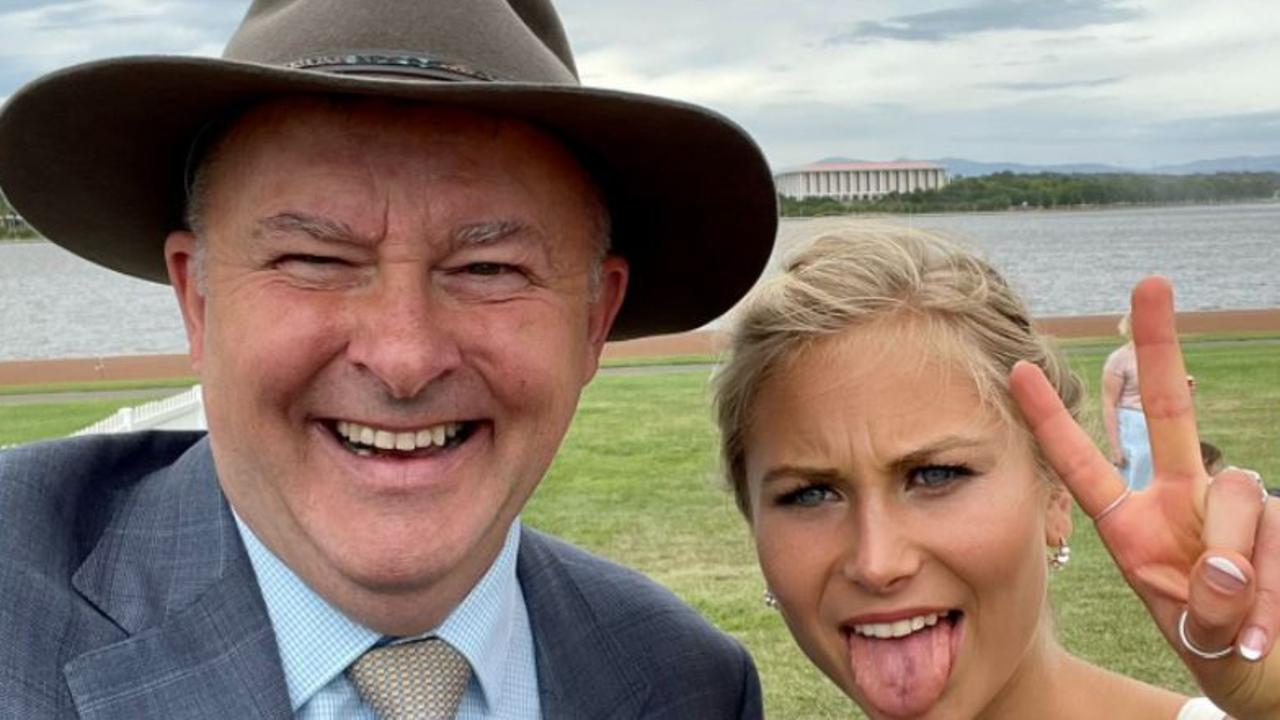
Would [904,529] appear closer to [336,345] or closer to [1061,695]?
[1061,695]

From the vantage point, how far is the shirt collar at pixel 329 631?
2113mm

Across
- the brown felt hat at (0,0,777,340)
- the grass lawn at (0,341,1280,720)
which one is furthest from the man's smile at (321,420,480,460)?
the grass lawn at (0,341,1280,720)

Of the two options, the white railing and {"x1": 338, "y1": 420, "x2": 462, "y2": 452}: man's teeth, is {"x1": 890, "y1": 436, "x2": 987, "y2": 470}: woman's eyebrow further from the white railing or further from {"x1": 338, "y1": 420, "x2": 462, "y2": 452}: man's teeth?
the white railing

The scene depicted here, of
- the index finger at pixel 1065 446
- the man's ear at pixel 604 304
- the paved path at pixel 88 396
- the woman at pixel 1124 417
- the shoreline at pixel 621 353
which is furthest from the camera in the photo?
the shoreline at pixel 621 353

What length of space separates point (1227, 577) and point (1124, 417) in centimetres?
884

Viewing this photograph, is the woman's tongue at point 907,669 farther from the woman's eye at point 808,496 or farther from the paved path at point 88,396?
the paved path at point 88,396

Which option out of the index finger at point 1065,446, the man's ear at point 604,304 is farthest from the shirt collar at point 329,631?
the index finger at point 1065,446

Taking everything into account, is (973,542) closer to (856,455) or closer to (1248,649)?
(856,455)

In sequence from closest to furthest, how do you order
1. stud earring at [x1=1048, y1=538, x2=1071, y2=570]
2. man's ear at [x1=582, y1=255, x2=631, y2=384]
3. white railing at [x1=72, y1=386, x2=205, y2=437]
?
man's ear at [x1=582, y1=255, x2=631, y2=384], stud earring at [x1=1048, y1=538, x2=1071, y2=570], white railing at [x1=72, y1=386, x2=205, y2=437]

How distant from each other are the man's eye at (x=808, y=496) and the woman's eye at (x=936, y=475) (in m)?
0.15

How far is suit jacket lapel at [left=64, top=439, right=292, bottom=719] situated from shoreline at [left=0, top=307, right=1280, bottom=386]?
82.2 feet

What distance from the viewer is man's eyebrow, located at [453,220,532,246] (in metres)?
1.98

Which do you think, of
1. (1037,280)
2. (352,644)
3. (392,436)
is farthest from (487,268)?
(1037,280)

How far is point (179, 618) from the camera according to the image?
211cm
